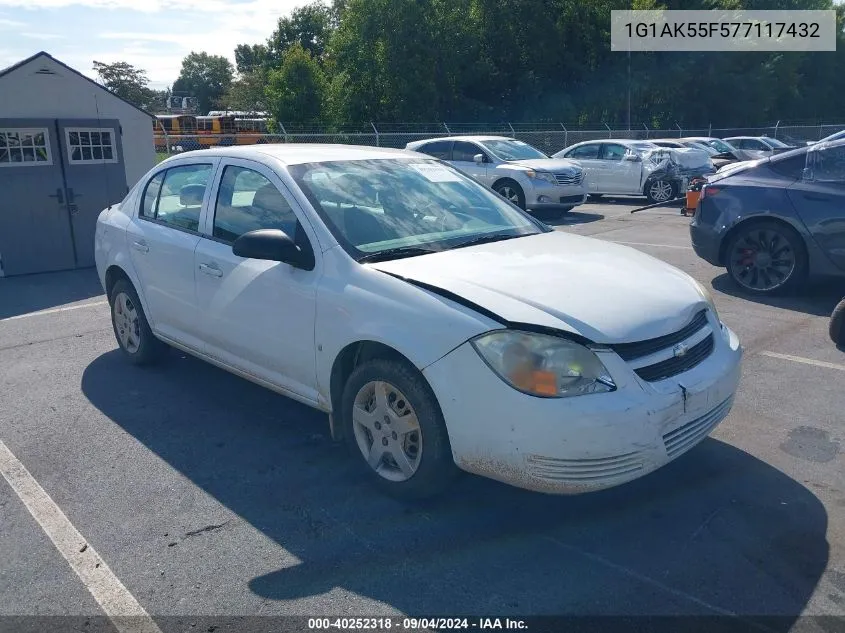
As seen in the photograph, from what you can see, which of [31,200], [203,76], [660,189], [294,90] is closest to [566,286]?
[31,200]

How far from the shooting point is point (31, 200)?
32.2ft

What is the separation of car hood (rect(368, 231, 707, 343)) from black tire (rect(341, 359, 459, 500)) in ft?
1.44

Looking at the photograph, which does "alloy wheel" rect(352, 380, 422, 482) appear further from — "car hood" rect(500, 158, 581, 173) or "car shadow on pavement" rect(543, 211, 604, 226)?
"car hood" rect(500, 158, 581, 173)

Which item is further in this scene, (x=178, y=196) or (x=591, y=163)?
(x=591, y=163)

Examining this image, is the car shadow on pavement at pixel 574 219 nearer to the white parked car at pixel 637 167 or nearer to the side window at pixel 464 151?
the side window at pixel 464 151

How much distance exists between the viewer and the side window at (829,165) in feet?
24.3

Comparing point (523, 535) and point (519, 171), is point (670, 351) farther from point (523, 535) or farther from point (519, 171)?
point (519, 171)

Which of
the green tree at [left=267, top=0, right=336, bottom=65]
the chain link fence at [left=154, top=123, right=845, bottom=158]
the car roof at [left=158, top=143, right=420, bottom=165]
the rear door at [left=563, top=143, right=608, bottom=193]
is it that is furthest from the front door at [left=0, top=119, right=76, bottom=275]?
the green tree at [left=267, top=0, right=336, bottom=65]

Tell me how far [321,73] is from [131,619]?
33.7 metres

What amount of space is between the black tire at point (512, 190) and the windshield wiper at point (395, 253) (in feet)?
35.8

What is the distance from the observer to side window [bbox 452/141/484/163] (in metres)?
15.6

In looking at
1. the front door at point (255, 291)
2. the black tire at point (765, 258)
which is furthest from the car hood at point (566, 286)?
the black tire at point (765, 258)

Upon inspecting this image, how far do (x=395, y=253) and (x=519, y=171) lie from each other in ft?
36.6

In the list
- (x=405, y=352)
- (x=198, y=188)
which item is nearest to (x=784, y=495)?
(x=405, y=352)
